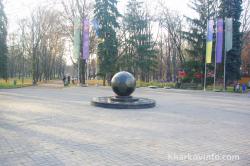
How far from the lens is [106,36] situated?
37188 millimetres

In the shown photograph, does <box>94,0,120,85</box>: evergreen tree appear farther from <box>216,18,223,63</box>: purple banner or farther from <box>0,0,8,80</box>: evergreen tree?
<box>216,18,223,63</box>: purple banner

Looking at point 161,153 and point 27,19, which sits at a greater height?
point 27,19

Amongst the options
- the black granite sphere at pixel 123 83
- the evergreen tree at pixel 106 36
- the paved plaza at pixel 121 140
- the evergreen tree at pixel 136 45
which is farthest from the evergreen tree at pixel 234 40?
the paved plaza at pixel 121 140

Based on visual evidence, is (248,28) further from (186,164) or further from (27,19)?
(186,164)

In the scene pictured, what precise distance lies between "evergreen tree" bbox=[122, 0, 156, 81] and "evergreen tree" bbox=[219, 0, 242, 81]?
37.6 ft

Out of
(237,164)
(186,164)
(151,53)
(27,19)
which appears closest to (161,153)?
(186,164)

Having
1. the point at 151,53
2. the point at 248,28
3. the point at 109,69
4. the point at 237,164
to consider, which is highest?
the point at 248,28

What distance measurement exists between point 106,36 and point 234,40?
16.3m

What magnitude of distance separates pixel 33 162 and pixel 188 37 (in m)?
33.6

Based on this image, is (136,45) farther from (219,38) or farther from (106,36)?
(219,38)

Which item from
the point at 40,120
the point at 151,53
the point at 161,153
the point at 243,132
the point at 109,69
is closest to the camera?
the point at 161,153

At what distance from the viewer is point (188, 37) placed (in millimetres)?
36875

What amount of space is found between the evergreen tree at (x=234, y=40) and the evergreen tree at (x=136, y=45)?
37.6 feet

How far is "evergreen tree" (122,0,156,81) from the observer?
41375 mm
